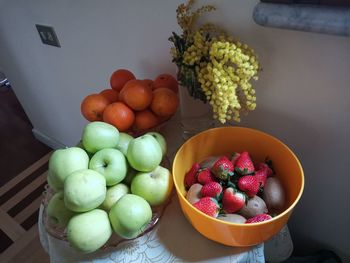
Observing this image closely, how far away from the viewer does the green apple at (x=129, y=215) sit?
0.49 m

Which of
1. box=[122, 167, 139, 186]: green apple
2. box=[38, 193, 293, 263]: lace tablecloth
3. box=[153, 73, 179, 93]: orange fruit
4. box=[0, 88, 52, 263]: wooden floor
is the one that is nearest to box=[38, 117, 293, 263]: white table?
box=[38, 193, 293, 263]: lace tablecloth

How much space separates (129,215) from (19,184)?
4.87 feet

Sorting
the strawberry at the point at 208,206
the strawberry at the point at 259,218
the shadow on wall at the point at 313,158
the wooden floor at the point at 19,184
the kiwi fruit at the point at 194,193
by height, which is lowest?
the wooden floor at the point at 19,184

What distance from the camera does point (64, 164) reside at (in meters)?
0.54

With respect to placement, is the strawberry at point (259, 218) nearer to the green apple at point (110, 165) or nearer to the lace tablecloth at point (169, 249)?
the lace tablecloth at point (169, 249)

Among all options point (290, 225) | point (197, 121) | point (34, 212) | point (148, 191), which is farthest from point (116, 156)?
point (34, 212)

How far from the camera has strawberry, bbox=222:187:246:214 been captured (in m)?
0.50

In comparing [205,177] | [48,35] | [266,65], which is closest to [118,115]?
[205,177]

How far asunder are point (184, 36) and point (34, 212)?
1.38 meters

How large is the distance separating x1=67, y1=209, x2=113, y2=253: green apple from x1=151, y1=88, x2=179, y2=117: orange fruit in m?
0.28

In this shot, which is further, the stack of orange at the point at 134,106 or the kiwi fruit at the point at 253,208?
the stack of orange at the point at 134,106

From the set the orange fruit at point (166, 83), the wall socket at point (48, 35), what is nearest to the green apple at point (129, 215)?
the orange fruit at point (166, 83)

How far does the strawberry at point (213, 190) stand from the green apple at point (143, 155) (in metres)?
0.11

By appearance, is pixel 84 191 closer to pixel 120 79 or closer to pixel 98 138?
pixel 98 138
